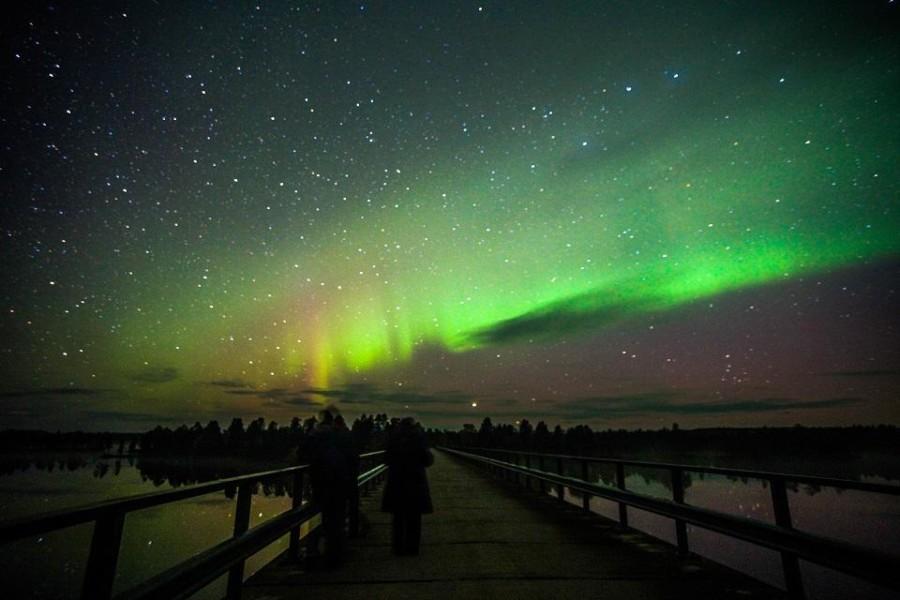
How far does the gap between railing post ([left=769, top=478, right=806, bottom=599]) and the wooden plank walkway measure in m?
0.38

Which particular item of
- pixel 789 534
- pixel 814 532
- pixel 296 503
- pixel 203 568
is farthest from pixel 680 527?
pixel 814 532

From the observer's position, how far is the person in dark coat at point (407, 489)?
6.92 m

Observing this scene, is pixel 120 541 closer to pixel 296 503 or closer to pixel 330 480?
pixel 296 503

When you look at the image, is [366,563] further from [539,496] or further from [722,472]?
[539,496]

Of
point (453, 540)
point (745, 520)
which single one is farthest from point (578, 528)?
point (745, 520)

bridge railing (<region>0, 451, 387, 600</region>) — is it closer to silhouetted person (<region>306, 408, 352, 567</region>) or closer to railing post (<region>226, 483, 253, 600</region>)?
railing post (<region>226, 483, 253, 600</region>)

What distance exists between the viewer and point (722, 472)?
6066mm

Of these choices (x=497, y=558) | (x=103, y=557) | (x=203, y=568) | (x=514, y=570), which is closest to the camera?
Answer: (x=103, y=557)

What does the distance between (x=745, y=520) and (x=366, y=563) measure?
4.43 meters

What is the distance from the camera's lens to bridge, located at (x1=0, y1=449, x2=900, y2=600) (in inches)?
110

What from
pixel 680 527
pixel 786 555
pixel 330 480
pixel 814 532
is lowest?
pixel 814 532

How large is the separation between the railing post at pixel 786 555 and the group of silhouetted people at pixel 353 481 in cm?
394

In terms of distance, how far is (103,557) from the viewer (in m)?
2.63

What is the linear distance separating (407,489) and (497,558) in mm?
1515
